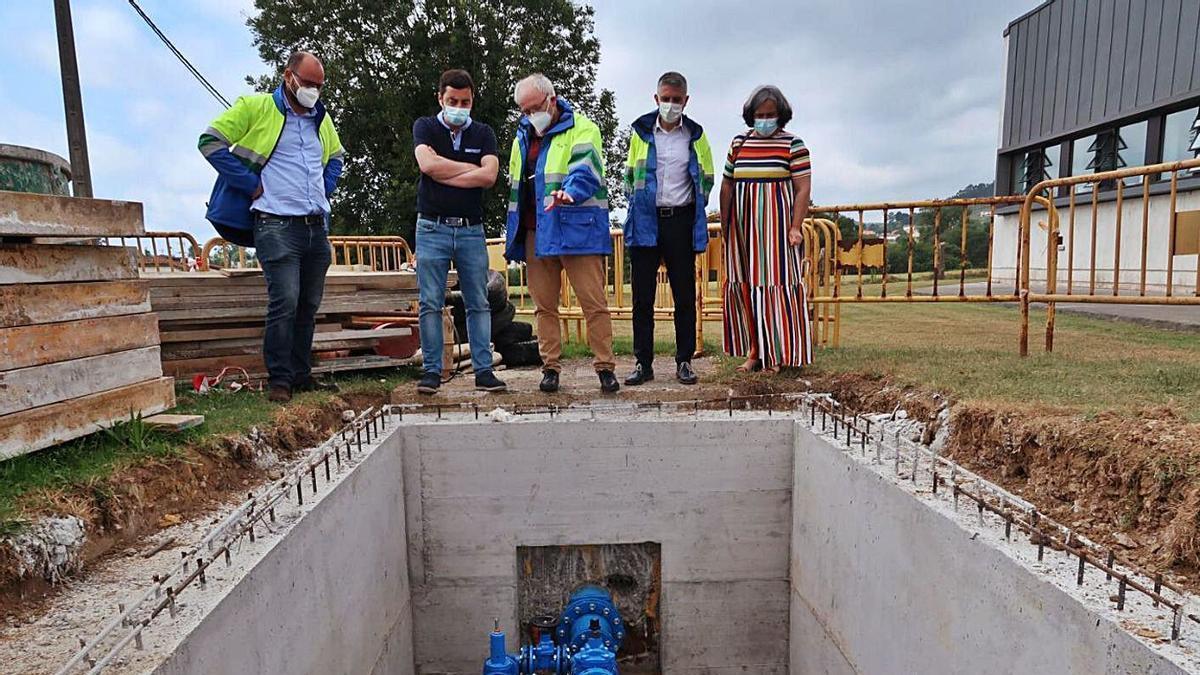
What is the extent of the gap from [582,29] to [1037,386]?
18.3 meters

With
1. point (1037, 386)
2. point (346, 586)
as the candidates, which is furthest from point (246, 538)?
point (1037, 386)

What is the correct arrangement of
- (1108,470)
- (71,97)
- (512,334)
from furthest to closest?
(71,97) → (512,334) → (1108,470)

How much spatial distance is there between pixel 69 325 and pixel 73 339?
0.06 metres

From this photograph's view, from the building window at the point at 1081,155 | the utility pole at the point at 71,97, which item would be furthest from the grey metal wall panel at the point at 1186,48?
the utility pole at the point at 71,97

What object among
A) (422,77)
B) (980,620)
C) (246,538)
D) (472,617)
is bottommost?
(472,617)

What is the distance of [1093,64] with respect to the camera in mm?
13680

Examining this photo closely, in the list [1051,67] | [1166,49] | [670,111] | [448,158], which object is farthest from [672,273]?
[1051,67]

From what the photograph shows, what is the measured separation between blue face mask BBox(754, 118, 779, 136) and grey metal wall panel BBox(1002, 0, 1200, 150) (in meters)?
10.4

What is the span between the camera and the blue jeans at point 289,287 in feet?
13.5

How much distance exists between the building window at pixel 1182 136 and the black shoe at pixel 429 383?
40.6 ft

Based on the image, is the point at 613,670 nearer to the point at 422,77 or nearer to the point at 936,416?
the point at 936,416

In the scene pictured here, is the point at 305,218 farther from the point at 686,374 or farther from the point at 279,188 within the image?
the point at 686,374

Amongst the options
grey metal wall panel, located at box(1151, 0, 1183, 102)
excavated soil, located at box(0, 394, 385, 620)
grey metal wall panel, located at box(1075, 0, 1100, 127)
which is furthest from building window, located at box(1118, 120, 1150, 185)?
excavated soil, located at box(0, 394, 385, 620)

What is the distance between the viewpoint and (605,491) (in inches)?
181
